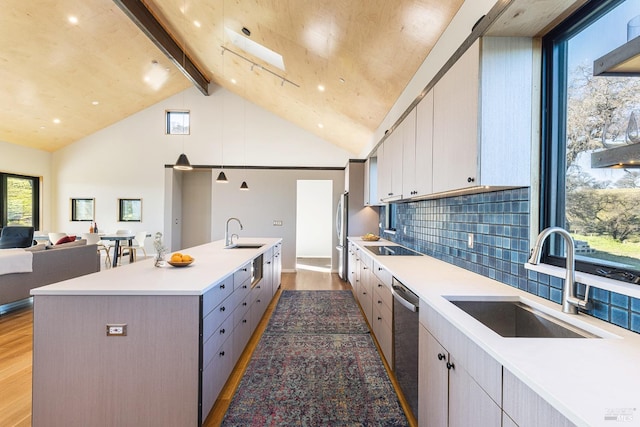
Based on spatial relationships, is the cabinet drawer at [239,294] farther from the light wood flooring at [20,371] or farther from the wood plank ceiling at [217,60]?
the wood plank ceiling at [217,60]

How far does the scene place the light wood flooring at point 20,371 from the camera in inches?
74.0

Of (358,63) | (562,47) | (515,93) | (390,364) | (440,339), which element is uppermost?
(358,63)

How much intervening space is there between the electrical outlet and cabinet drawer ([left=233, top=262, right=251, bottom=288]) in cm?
85

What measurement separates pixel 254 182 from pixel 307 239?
112 inches

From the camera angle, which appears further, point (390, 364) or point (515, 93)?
point (390, 364)

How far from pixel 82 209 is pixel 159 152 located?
276cm

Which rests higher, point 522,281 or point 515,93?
point 515,93

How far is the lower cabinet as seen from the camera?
38.6 inches

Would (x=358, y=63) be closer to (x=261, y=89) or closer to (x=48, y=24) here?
(x=261, y=89)

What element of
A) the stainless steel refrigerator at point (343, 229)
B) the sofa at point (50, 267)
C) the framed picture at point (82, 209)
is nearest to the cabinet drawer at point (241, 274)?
the stainless steel refrigerator at point (343, 229)

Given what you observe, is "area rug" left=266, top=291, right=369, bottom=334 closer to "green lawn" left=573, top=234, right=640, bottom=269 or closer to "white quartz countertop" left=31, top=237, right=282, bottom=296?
"white quartz countertop" left=31, top=237, right=282, bottom=296

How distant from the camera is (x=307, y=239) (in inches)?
367

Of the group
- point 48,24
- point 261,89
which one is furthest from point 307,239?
point 48,24

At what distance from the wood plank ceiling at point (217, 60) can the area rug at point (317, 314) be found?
110 inches
